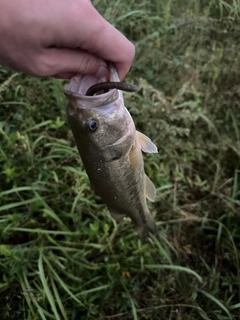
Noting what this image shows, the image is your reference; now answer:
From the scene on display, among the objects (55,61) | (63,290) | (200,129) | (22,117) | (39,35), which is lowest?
(63,290)

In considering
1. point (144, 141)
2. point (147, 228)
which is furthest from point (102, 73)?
point (147, 228)

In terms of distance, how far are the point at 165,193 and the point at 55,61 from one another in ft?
6.08

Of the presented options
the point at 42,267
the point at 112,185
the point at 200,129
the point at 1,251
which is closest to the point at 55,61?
the point at 112,185

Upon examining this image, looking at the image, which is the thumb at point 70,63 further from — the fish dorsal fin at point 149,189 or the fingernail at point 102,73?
the fish dorsal fin at point 149,189

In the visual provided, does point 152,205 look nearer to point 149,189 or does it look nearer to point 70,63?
point 149,189

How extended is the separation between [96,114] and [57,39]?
42 cm

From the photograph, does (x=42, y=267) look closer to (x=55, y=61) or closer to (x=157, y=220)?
(x=157, y=220)

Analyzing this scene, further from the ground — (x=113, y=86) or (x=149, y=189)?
(x=113, y=86)

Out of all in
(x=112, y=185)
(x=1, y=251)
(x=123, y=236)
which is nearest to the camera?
(x=112, y=185)

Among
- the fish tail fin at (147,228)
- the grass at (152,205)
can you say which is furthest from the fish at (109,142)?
the grass at (152,205)

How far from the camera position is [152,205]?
119 inches

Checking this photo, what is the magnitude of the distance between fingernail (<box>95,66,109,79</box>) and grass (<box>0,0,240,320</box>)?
4.29 feet

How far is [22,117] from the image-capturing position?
314 centimetres

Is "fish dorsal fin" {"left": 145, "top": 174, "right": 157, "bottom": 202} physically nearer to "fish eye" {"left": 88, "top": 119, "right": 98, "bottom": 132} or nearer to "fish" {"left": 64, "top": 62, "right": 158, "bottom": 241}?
"fish" {"left": 64, "top": 62, "right": 158, "bottom": 241}
